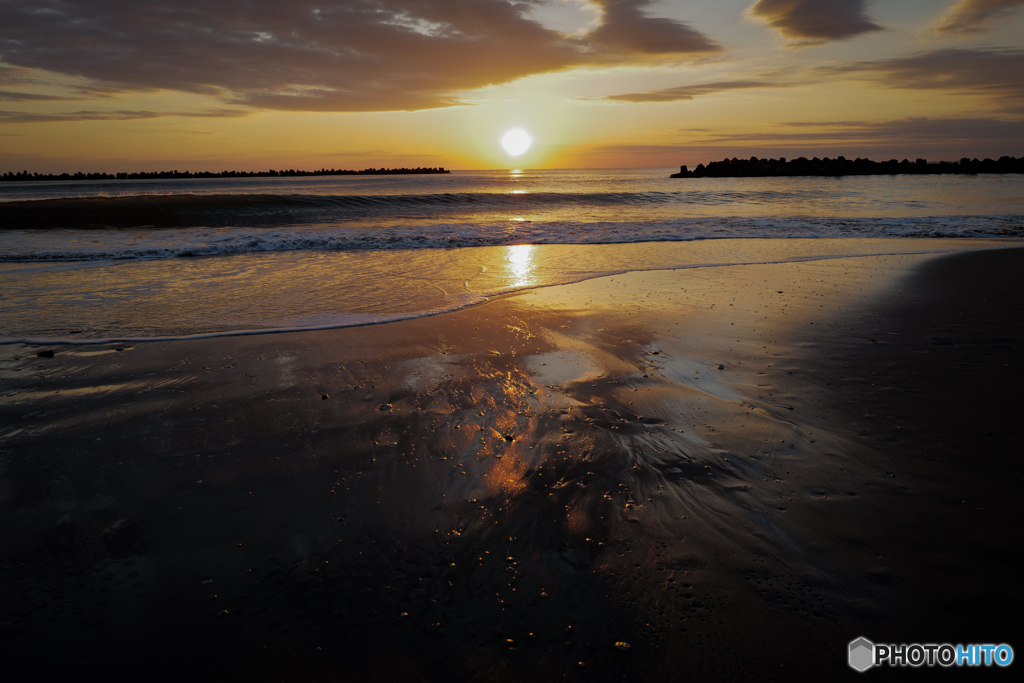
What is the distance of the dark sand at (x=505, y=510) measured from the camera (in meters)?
1.73

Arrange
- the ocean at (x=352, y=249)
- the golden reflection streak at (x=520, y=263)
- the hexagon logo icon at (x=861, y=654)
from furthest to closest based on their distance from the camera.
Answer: the golden reflection streak at (x=520, y=263), the ocean at (x=352, y=249), the hexagon logo icon at (x=861, y=654)

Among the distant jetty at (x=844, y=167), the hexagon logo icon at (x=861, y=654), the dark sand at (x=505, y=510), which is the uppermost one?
the distant jetty at (x=844, y=167)

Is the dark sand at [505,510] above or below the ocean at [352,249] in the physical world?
below

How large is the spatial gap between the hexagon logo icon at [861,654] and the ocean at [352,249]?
492cm

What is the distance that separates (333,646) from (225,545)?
0.80 m

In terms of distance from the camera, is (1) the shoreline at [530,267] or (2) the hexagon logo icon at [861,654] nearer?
(2) the hexagon logo icon at [861,654]

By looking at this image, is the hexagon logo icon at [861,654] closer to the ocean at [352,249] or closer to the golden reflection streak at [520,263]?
the ocean at [352,249]

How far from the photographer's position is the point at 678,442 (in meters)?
2.98

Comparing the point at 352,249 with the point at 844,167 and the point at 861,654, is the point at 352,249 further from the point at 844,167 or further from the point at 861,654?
the point at 844,167

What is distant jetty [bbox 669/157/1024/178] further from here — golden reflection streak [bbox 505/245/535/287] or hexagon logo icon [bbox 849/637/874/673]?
hexagon logo icon [bbox 849/637/874/673]

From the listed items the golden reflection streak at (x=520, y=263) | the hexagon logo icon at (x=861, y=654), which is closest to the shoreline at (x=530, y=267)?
the golden reflection streak at (x=520, y=263)

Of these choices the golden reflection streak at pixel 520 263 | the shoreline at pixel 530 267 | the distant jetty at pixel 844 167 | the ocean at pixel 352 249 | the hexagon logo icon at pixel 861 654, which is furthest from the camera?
the distant jetty at pixel 844 167

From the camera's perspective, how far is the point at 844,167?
54.7 meters

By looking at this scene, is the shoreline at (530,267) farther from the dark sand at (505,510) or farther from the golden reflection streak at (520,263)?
the dark sand at (505,510)
